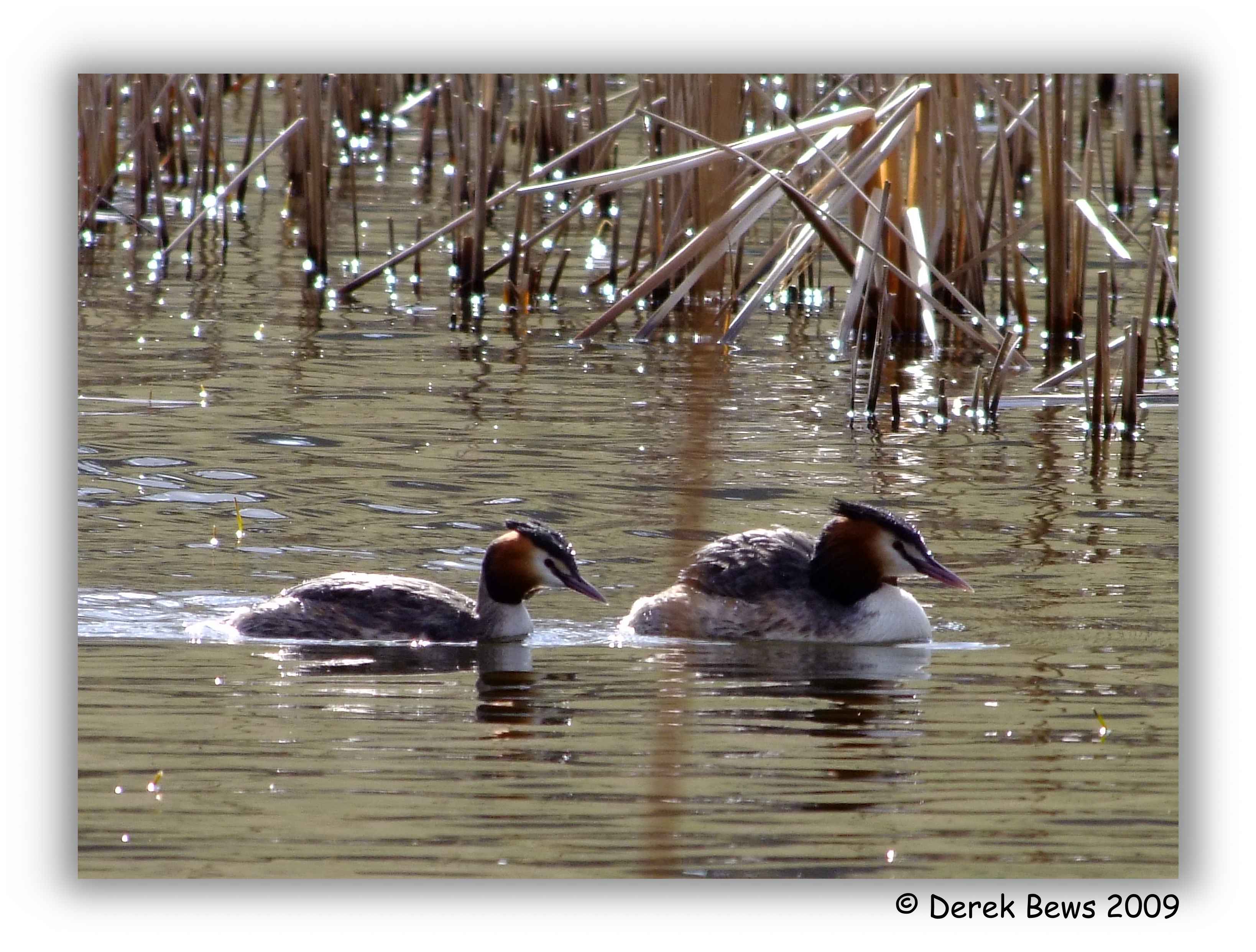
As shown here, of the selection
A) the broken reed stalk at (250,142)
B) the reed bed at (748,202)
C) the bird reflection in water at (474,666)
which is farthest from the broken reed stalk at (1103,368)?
the broken reed stalk at (250,142)

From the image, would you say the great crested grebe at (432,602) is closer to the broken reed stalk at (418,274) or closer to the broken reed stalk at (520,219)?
the broken reed stalk at (520,219)

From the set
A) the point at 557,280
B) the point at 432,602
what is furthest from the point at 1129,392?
the point at 557,280

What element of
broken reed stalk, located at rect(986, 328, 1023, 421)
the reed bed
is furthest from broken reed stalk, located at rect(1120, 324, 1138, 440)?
broken reed stalk, located at rect(986, 328, 1023, 421)

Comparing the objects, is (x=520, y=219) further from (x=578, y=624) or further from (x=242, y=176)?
(x=578, y=624)

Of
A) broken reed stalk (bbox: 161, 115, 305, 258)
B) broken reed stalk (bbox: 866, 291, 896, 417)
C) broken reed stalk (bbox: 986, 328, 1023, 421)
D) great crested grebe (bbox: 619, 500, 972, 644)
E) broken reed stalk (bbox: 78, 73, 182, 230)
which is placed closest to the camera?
great crested grebe (bbox: 619, 500, 972, 644)

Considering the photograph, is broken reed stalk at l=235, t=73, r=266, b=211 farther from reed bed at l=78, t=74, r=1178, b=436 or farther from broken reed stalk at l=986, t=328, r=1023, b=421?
broken reed stalk at l=986, t=328, r=1023, b=421

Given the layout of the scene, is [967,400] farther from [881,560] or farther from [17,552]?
[17,552]

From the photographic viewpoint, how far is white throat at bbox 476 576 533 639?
293 inches

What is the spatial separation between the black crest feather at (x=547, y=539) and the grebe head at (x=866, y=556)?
2.84 feet

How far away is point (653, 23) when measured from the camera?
5875 mm

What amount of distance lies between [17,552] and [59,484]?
21 cm

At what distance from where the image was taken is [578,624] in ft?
24.9

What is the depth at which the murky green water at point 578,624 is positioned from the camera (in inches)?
209
